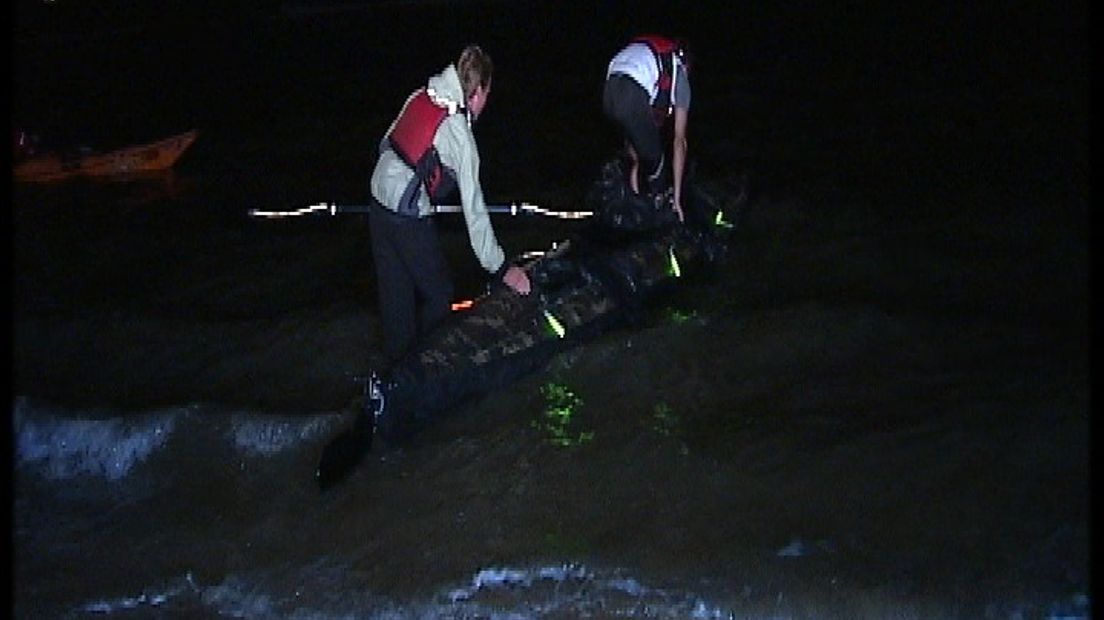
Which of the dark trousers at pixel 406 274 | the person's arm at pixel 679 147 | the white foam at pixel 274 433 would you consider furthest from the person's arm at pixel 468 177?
the person's arm at pixel 679 147

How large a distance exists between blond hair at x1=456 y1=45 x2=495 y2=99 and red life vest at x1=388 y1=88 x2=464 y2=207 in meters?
0.13

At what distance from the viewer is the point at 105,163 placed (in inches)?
591

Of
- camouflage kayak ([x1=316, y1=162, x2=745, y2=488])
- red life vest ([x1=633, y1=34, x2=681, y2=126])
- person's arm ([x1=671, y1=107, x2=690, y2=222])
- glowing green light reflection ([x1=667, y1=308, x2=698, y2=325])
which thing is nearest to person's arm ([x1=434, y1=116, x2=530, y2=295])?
camouflage kayak ([x1=316, y1=162, x2=745, y2=488])

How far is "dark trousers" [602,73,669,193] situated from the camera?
342 inches

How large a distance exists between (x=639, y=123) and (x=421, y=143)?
249cm

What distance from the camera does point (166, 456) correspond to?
7871mm

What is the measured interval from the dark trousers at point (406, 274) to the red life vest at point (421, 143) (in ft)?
0.49

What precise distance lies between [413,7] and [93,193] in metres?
21.0

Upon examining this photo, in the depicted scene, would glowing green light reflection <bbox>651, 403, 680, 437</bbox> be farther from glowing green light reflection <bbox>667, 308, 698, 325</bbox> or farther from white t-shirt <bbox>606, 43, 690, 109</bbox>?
white t-shirt <bbox>606, 43, 690, 109</bbox>

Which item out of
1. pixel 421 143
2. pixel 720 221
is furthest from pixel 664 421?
pixel 720 221

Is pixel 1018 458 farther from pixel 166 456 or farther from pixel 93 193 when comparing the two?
pixel 93 193

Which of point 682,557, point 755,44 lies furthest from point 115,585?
point 755,44

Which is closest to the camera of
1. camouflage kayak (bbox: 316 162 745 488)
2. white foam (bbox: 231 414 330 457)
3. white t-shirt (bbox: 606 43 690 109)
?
camouflage kayak (bbox: 316 162 745 488)

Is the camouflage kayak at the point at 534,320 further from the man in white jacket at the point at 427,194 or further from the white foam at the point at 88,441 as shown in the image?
the white foam at the point at 88,441
